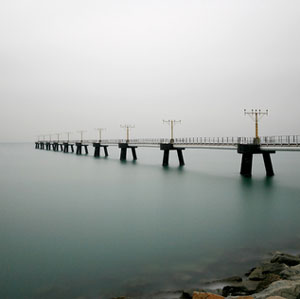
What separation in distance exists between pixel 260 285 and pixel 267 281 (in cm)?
20

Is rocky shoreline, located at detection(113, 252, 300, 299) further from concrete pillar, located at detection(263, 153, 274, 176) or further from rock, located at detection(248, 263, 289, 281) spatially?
concrete pillar, located at detection(263, 153, 274, 176)

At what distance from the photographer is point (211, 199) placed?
18750 mm

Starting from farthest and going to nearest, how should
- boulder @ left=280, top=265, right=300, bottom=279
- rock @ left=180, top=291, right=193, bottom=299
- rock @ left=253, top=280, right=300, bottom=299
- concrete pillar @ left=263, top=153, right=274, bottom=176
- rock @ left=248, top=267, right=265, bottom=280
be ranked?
concrete pillar @ left=263, top=153, right=274, bottom=176 < rock @ left=248, top=267, right=265, bottom=280 < boulder @ left=280, top=265, right=300, bottom=279 < rock @ left=180, top=291, right=193, bottom=299 < rock @ left=253, top=280, right=300, bottom=299

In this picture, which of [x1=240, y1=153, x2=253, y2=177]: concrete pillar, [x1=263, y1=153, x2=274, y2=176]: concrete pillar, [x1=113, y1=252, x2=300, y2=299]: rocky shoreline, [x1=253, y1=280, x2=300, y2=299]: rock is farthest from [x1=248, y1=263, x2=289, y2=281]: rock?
[x1=263, y1=153, x2=274, y2=176]: concrete pillar

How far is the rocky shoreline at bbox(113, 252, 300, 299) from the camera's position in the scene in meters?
5.04

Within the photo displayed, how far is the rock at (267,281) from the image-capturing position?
19.5 ft

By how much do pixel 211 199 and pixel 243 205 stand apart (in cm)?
240

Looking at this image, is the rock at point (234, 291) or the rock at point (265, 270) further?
the rock at point (265, 270)

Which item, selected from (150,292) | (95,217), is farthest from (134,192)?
(150,292)

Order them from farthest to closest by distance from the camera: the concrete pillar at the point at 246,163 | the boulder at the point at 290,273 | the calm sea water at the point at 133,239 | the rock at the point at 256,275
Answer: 1. the concrete pillar at the point at 246,163
2. the calm sea water at the point at 133,239
3. the rock at the point at 256,275
4. the boulder at the point at 290,273

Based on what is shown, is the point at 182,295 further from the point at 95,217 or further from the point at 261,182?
the point at 261,182

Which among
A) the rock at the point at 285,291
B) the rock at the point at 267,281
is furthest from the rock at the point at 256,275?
the rock at the point at 285,291

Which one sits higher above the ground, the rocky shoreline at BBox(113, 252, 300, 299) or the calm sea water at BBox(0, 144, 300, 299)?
the rocky shoreline at BBox(113, 252, 300, 299)

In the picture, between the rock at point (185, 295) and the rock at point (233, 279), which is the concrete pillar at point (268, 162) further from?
the rock at point (185, 295)
